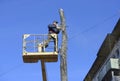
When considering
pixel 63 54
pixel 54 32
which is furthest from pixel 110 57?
pixel 63 54

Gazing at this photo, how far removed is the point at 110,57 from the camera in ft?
160

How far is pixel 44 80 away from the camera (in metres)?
22.1

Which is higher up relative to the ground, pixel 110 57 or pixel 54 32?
pixel 54 32

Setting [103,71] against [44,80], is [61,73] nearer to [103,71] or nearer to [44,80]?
[44,80]

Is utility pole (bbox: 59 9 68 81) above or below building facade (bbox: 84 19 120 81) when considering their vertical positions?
above

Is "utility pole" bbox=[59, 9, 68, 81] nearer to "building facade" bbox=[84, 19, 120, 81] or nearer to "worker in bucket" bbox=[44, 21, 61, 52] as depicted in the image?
"worker in bucket" bbox=[44, 21, 61, 52]

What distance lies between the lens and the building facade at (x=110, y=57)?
44625 millimetres

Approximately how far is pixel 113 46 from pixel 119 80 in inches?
216

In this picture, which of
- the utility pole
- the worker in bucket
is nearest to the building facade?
the worker in bucket

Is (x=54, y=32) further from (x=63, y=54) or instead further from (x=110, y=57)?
(x=110, y=57)

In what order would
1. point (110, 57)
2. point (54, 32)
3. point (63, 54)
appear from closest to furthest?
point (63, 54)
point (54, 32)
point (110, 57)

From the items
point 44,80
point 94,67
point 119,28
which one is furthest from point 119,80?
point 44,80

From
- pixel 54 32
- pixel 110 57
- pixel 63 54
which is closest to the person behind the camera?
pixel 63 54

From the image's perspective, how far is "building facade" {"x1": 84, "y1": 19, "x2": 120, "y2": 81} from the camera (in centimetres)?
4462
